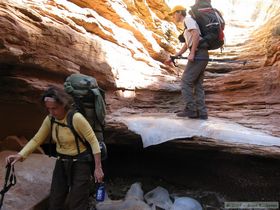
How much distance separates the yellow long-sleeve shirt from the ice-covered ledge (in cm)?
204

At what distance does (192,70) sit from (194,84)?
342 mm

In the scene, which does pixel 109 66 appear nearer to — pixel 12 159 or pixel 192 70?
pixel 192 70

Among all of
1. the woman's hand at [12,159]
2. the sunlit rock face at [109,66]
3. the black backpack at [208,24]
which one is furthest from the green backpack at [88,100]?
the black backpack at [208,24]

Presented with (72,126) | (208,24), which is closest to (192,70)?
(208,24)

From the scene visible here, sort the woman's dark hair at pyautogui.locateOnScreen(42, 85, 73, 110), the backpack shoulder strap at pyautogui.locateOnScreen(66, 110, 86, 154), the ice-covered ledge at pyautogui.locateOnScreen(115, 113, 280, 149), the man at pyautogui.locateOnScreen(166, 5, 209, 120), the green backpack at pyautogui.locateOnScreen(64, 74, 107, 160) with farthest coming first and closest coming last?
the man at pyautogui.locateOnScreen(166, 5, 209, 120), the ice-covered ledge at pyautogui.locateOnScreen(115, 113, 280, 149), the green backpack at pyautogui.locateOnScreen(64, 74, 107, 160), the backpack shoulder strap at pyautogui.locateOnScreen(66, 110, 86, 154), the woman's dark hair at pyautogui.locateOnScreen(42, 85, 73, 110)

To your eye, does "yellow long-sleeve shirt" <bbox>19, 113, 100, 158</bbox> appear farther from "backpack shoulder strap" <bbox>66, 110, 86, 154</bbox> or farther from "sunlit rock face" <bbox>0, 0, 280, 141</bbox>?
"sunlit rock face" <bbox>0, 0, 280, 141</bbox>

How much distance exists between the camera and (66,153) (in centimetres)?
492

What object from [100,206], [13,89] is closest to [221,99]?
[100,206]

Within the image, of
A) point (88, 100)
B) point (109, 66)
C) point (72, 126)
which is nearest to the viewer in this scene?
point (72, 126)

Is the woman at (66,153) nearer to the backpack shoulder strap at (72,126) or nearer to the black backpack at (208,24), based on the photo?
the backpack shoulder strap at (72,126)

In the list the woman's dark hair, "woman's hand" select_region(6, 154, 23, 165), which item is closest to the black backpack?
the woman's dark hair

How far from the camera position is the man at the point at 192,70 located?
6969 mm

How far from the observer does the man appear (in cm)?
697

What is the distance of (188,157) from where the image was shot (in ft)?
27.3
